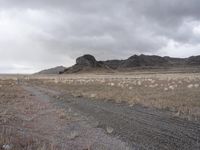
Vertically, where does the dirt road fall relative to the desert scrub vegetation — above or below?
below

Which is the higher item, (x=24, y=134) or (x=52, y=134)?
(x=24, y=134)

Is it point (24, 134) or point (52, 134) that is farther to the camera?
point (52, 134)

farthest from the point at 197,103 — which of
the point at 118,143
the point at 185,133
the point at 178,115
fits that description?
the point at 118,143

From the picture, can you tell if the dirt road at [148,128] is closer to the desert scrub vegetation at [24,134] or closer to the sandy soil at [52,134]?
the sandy soil at [52,134]

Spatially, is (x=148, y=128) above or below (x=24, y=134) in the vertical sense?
below

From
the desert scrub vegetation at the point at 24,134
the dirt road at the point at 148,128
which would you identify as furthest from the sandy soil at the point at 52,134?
the dirt road at the point at 148,128

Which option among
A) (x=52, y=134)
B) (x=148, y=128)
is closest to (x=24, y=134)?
(x=52, y=134)

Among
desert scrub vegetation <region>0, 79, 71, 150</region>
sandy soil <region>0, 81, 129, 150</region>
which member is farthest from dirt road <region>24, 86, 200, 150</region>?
desert scrub vegetation <region>0, 79, 71, 150</region>

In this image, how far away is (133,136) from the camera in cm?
1045

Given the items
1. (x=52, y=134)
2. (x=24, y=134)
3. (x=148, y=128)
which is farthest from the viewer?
(x=148, y=128)

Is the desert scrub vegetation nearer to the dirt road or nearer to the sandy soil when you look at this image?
the sandy soil

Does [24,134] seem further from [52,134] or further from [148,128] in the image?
[148,128]

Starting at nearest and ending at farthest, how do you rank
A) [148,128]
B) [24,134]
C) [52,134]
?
[24,134] → [52,134] → [148,128]

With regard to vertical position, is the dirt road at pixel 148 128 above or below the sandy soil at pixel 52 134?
below
